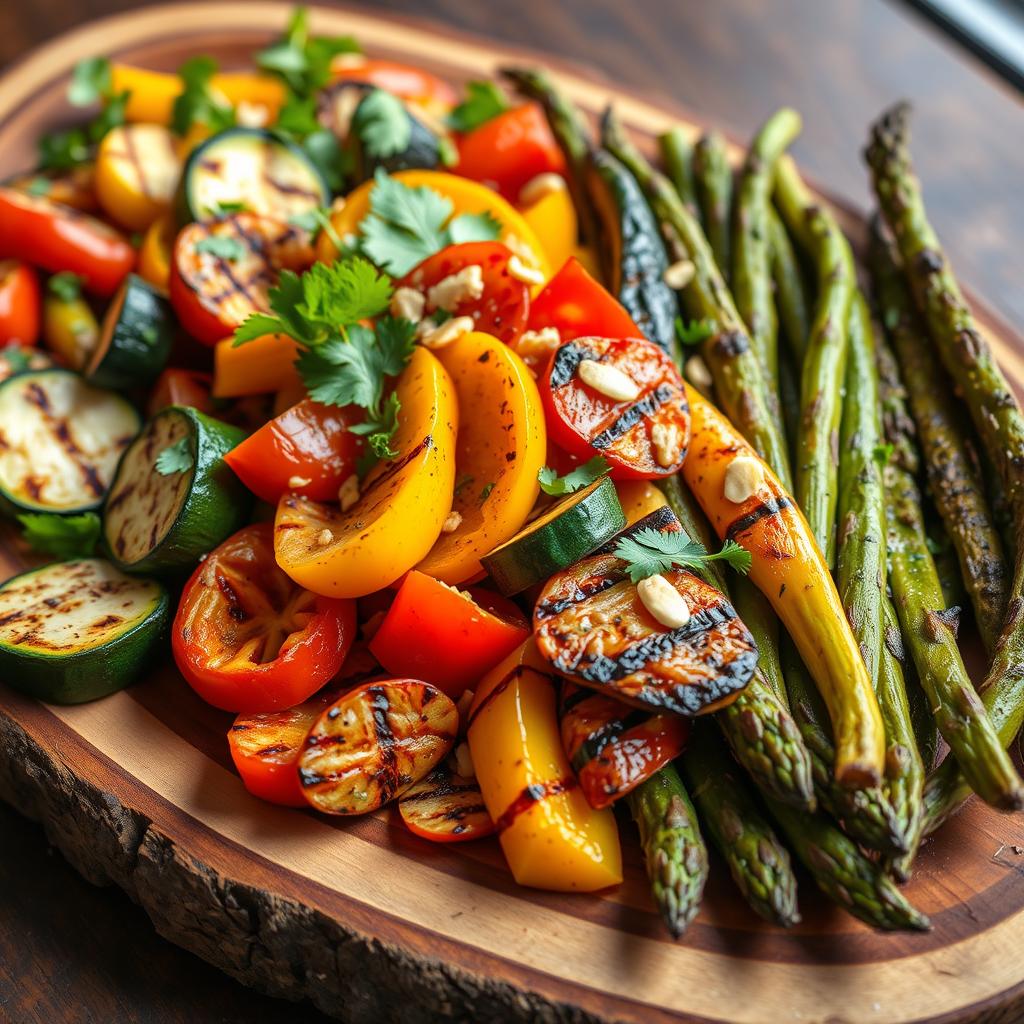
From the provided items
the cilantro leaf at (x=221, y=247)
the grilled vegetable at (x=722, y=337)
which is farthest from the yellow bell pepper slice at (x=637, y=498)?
the cilantro leaf at (x=221, y=247)

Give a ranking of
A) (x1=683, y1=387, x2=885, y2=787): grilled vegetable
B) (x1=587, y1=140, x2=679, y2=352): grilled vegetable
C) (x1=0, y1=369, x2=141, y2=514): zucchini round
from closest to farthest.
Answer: (x1=683, y1=387, x2=885, y2=787): grilled vegetable → (x1=0, y1=369, x2=141, y2=514): zucchini round → (x1=587, y1=140, x2=679, y2=352): grilled vegetable

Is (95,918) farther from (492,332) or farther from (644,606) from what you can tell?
(492,332)

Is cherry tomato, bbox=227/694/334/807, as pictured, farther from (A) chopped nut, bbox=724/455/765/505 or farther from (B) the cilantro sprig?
(A) chopped nut, bbox=724/455/765/505

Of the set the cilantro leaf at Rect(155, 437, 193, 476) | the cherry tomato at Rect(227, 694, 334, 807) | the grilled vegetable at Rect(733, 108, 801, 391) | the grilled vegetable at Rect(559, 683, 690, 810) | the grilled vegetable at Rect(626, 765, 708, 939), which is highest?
the grilled vegetable at Rect(733, 108, 801, 391)

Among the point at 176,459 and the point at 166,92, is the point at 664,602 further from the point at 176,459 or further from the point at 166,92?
the point at 166,92

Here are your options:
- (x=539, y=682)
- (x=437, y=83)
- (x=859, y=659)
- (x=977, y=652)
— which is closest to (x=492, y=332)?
(x=539, y=682)

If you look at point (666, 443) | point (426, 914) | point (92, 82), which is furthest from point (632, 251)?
point (92, 82)

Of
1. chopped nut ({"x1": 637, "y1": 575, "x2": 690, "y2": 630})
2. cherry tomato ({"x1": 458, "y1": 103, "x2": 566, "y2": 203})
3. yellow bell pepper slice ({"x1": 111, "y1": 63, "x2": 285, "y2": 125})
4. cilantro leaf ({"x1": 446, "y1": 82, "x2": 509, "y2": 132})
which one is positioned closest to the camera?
chopped nut ({"x1": 637, "y1": 575, "x2": 690, "y2": 630})

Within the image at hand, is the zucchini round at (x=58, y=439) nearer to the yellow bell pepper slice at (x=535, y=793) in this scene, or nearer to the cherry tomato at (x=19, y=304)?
the cherry tomato at (x=19, y=304)

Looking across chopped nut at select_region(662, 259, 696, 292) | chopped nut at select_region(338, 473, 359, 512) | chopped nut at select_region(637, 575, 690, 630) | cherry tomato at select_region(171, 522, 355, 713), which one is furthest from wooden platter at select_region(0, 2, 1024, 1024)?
chopped nut at select_region(662, 259, 696, 292)
